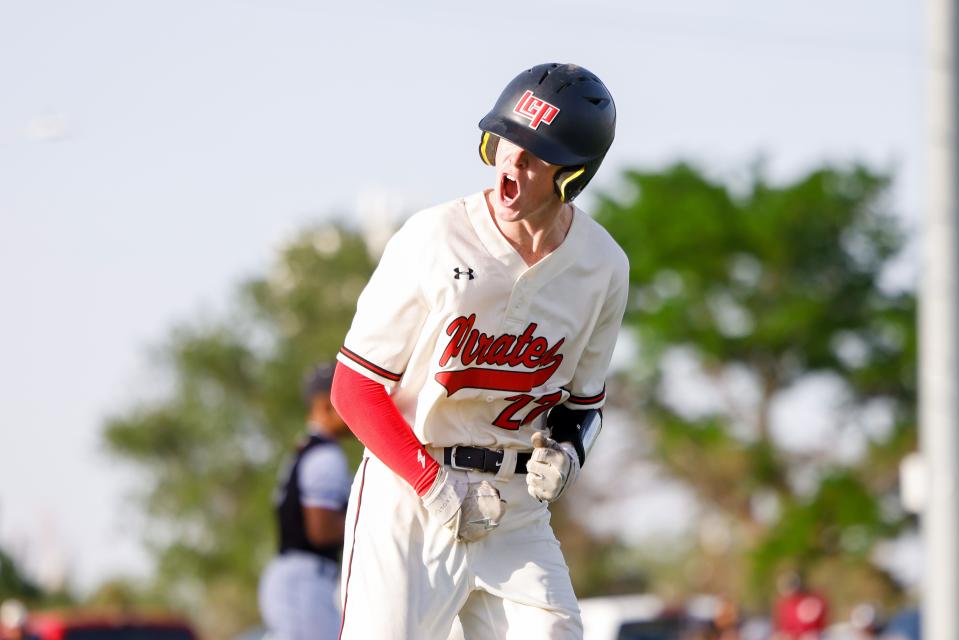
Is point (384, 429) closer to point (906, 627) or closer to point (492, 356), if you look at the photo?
point (492, 356)

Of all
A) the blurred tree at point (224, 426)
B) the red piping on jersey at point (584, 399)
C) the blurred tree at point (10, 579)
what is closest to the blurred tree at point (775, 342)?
the blurred tree at point (224, 426)

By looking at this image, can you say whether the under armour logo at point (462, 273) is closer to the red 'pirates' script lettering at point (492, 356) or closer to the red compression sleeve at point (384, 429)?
the red 'pirates' script lettering at point (492, 356)

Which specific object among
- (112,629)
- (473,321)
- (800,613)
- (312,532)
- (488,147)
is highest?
(488,147)

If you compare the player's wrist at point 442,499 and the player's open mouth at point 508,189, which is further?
the player's open mouth at point 508,189

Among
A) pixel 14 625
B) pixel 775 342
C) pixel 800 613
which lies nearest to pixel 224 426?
pixel 775 342

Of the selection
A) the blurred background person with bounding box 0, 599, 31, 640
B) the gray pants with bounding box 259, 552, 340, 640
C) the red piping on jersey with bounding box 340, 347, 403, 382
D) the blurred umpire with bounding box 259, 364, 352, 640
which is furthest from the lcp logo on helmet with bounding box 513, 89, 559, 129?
the blurred background person with bounding box 0, 599, 31, 640

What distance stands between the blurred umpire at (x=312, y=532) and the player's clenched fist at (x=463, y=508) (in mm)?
3537

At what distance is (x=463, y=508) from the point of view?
4.79m

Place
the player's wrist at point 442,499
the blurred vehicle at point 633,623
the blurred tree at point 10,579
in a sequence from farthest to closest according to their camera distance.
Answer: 1. the blurred vehicle at point 633,623
2. the blurred tree at point 10,579
3. the player's wrist at point 442,499

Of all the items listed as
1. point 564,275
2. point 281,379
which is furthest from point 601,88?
point 281,379

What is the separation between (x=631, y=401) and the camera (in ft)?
156

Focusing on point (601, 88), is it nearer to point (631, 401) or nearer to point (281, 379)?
point (631, 401)

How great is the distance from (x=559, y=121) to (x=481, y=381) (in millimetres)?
826

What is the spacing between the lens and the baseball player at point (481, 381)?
4.82 m
